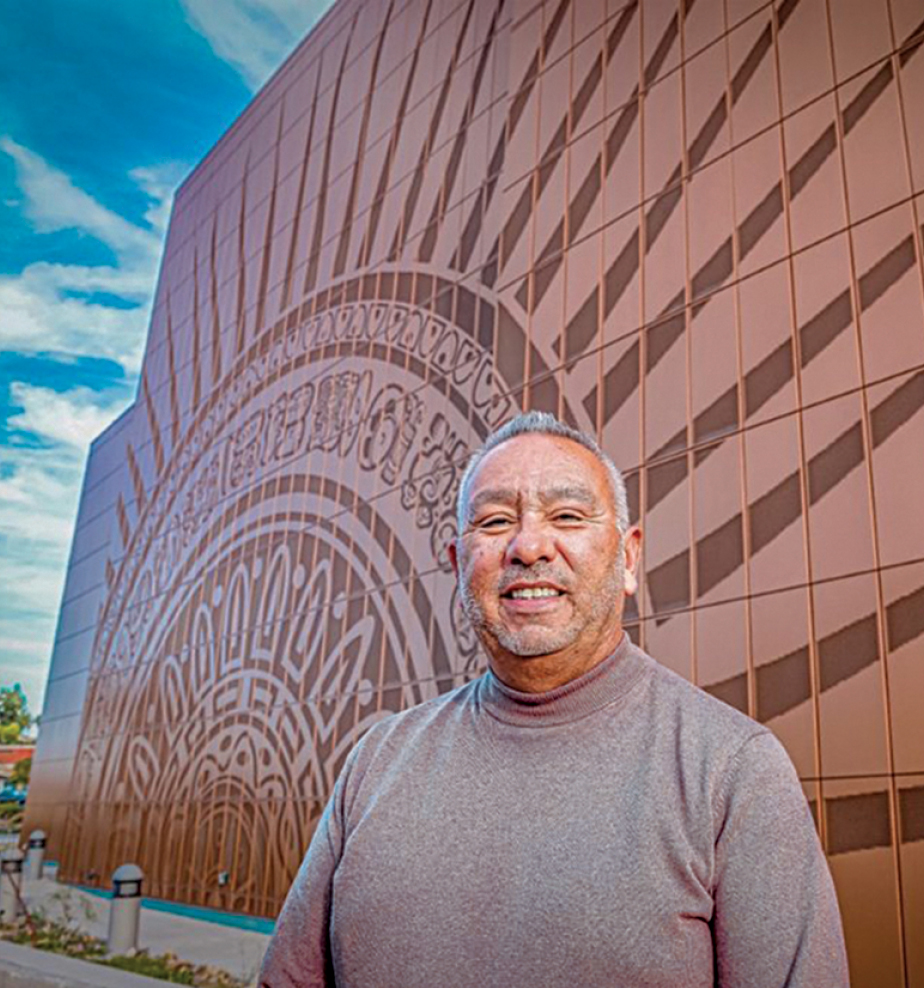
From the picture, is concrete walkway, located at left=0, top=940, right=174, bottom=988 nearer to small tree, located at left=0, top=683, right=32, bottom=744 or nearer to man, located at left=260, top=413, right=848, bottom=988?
man, located at left=260, top=413, right=848, bottom=988

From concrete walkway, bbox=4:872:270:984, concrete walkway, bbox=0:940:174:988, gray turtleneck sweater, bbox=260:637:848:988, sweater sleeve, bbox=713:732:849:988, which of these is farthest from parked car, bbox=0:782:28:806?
sweater sleeve, bbox=713:732:849:988

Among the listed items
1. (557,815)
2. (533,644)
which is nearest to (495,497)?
(533,644)

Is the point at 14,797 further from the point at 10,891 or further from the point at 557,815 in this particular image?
the point at 557,815

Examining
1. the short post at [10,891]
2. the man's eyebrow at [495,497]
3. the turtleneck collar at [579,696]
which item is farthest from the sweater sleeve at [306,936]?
the short post at [10,891]

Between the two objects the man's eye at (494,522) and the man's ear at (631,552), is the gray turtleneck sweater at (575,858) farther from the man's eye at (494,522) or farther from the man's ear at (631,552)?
the man's eye at (494,522)

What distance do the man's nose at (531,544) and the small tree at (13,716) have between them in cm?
6001

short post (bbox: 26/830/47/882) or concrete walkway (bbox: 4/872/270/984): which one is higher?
short post (bbox: 26/830/47/882)

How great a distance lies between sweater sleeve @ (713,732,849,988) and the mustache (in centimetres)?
39

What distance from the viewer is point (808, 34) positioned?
5.52 m

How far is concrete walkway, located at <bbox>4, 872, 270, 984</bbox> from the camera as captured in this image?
7309 millimetres

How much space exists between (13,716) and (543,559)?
62.6 m

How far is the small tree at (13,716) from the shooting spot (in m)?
55.8

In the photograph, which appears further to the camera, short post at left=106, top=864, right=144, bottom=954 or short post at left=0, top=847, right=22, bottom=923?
short post at left=0, top=847, right=22, bottom=923

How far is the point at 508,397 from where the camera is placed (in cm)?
759
